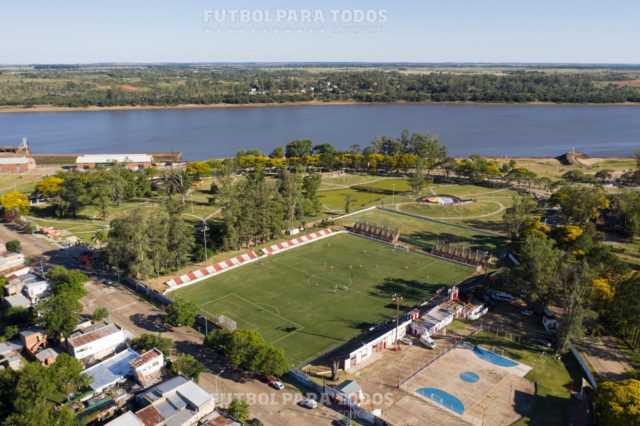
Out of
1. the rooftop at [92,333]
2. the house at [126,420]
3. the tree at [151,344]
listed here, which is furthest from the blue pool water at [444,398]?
the rooftop at [92,333]

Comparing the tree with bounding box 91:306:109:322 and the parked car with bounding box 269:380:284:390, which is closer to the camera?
the parked car with bounding box 269:380:284:390

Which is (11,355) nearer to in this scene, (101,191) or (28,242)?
(28,242)

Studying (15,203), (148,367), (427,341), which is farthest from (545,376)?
(15,203)

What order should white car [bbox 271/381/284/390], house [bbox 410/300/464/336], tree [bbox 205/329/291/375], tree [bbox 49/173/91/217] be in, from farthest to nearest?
tree [bbox 49/173/91/217], house [bbox 410/300/464/336], white car [bbox 271/381/284/390], tree [bbox 205/329/291/375]

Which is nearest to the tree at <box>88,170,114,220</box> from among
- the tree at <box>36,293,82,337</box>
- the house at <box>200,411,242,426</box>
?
the tree at <box>36,293,82,337</box>

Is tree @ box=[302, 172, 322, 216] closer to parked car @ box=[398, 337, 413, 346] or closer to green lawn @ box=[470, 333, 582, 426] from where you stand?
parked car @ box=[398, 337, 413, 346]

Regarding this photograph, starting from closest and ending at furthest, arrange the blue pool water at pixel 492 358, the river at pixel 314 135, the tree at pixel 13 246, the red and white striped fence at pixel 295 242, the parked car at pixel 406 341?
1. the blue pool water at pixel 492 358
2. the parked car at pixel 406 341
3. the tree at pixel 13 246
4. the red and white striped fence at pixel 295 242
5. the river at pixel 314 135

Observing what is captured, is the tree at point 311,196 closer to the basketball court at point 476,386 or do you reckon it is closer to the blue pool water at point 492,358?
the basketball court at point 476,386

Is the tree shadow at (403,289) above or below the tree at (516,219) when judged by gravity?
below
